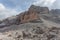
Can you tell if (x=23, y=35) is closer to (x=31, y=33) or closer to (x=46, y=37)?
(x=31, y=33)

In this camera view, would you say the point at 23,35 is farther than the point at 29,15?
No

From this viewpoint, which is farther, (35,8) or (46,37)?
(35,8)

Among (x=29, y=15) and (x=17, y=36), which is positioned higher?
(x=29, y=15)

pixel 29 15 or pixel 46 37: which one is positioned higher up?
pixel 29 15

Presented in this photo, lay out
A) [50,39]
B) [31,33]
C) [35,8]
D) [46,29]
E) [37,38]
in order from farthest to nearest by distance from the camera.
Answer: [35,8]
[46,29]
[31,33]
[37,38]
[50,39]

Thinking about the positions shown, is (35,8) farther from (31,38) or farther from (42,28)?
(31,38)

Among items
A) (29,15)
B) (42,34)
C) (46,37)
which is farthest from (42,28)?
(29,15)

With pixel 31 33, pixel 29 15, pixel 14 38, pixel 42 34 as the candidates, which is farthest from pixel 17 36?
pixel 29 15

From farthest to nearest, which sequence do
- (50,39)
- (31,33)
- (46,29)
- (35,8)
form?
(35,8), (46,29), (31,33), (50,39)

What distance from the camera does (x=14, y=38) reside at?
→ 1023 inches

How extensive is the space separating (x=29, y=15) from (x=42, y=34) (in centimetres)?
2178

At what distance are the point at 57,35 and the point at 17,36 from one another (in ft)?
21.6

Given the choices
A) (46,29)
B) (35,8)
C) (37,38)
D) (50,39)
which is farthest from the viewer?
(35,8)

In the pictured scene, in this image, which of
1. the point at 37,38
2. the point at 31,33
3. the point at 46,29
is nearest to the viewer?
the point at 37,38
